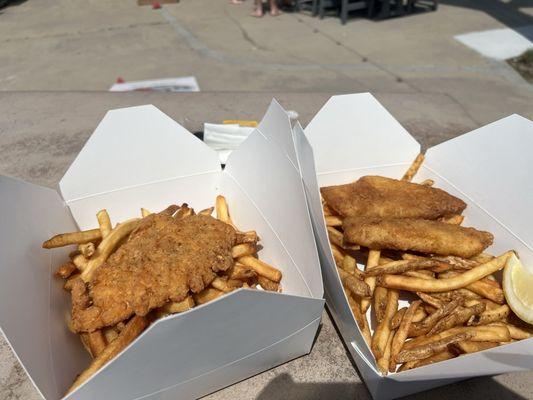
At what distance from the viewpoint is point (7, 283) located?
155 centimetres

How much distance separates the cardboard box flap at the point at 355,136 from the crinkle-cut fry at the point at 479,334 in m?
1.21

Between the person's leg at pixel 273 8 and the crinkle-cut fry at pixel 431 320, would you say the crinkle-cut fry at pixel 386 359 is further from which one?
the person's leg at pixel 273 8

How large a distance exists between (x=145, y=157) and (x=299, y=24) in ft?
26.0

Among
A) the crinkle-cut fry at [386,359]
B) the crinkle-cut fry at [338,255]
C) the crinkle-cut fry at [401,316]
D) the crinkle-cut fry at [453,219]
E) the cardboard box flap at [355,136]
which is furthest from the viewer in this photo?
the cardboard box flap at [355,136]

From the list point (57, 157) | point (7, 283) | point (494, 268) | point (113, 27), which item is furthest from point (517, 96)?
point (113, 27)

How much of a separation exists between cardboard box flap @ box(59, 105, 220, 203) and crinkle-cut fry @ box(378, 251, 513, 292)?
1310mm

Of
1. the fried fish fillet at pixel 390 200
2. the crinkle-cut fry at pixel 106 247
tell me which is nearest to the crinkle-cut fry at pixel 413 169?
the fried fish fillet at pixel 390 200

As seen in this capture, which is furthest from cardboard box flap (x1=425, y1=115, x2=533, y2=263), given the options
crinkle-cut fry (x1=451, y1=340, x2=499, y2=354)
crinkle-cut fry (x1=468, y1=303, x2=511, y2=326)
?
crinkle-cut fry (x1=451, y1=340, x2=499, y2=354)

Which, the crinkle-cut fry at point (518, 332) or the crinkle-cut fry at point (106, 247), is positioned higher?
the crinkle-cut fry at point (106, 247)

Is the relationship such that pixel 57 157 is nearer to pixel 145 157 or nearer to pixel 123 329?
pixel 145 157

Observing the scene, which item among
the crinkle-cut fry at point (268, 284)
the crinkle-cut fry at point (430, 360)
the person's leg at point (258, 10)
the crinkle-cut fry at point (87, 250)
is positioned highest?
the crinkle-cut fry at point (87, 250)

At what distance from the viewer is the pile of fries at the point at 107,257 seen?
1626 millimetres

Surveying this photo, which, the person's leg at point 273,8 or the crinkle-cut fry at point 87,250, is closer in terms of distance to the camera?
the crinkle-cut fry at point 87,250

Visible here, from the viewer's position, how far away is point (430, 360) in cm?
164
